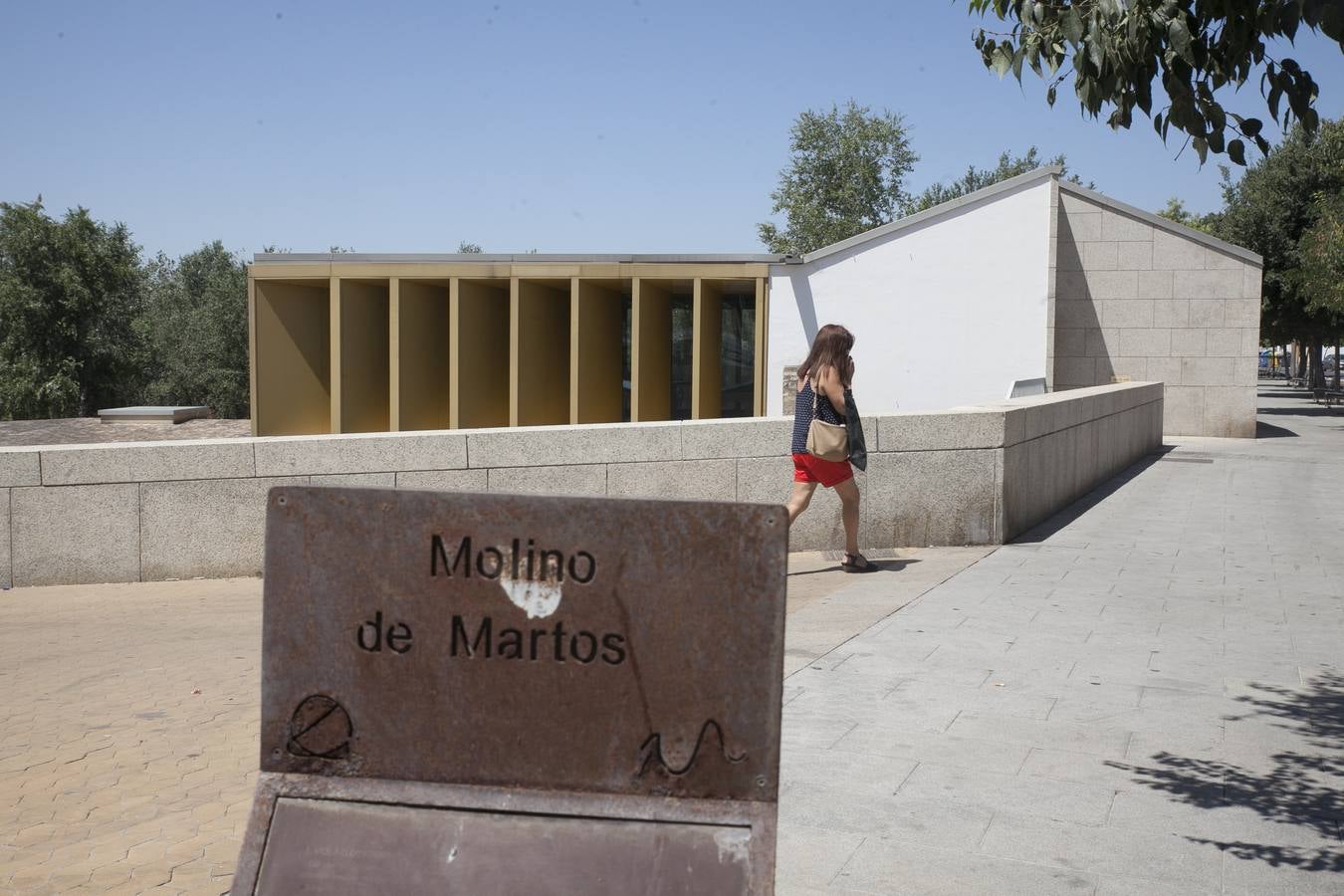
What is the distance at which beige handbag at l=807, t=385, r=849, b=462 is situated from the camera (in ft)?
27.1

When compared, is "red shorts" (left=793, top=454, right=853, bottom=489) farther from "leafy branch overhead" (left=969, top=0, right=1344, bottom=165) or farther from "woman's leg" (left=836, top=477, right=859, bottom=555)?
"leafy branch overhead" (left=969, top=0, right=1344, bottom=165)

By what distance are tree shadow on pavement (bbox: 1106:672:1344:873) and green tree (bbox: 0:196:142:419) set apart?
179 ft

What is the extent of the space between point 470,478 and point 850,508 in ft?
9.23

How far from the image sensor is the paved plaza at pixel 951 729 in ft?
12.9

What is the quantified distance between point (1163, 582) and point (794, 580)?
2.47 meters

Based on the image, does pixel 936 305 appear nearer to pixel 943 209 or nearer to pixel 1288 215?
pixel 943 209

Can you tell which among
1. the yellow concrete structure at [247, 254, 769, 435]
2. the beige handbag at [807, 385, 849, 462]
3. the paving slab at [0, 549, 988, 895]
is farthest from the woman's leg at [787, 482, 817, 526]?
the yellow concrete structure at [247, 254, 769, 435]

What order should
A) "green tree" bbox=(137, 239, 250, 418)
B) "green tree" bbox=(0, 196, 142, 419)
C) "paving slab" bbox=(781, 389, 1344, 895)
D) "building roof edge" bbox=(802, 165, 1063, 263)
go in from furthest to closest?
1. "green tree" bbox=(137, 239, 250, 418)
2. "green tree" bbox=(0, 196, 142, 419)
3. "building roof edge" bbox=(802, 165, 1063, 263)
4. "paving slab" bbox=(781, 389, 1344, 895)

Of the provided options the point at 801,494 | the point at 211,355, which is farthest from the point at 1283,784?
the point at 211,355

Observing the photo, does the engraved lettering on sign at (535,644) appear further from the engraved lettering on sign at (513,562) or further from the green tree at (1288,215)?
the green tree at (1288,215)

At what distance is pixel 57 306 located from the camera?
52500 millimetres

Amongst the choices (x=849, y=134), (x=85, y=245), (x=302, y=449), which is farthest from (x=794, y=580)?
(x=849, y=134)

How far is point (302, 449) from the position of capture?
30.0 ft

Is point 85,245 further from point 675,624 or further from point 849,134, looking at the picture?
point 675,624
